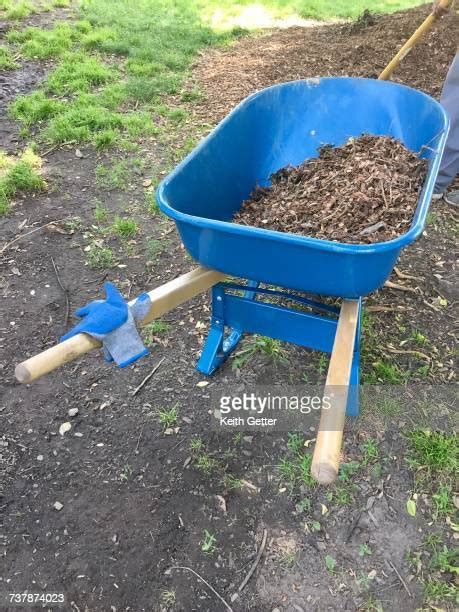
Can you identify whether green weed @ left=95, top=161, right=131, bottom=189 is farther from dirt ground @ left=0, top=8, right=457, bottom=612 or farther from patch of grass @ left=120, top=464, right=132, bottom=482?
patch of grass @ left=120, top=464, right=132, bottom=482

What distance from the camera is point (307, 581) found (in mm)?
1971

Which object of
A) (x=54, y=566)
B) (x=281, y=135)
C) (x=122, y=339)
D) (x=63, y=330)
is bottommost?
(x=54, y=566)

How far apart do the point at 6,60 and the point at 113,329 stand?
575 cm

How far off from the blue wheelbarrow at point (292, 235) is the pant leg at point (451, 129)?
1.23m

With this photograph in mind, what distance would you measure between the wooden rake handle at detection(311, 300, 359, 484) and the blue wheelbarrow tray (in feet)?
0.55

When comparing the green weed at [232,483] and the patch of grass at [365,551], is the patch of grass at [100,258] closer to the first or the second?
the green weed at [232,483]

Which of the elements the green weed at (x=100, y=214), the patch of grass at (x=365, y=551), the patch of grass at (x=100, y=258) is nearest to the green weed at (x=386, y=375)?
the patch of grass at (x=365, y=551)

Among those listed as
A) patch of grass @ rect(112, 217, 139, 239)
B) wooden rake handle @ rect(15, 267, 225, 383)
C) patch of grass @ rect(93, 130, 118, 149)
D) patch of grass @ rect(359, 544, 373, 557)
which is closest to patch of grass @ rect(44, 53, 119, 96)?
patch of grass @ rect(93, 130, 118, 149)

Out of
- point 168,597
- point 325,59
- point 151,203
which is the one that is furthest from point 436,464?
point 325,59

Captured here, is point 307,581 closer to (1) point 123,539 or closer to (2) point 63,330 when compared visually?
(1) point 123,539

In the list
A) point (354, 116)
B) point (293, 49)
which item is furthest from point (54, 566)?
point (293, 49)

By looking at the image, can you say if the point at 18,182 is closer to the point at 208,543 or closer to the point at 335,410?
the point at 208,543

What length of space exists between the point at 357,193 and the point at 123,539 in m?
1.75

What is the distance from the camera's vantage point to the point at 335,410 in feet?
4.58
